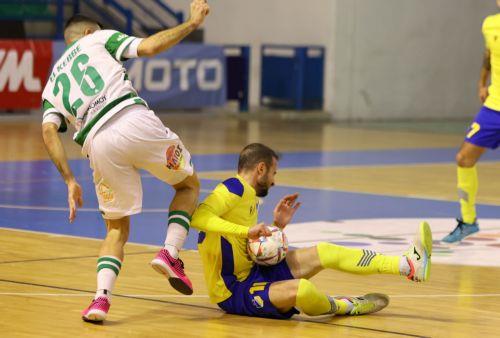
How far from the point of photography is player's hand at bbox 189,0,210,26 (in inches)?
277

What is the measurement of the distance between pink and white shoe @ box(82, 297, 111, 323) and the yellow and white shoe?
70.3 inches

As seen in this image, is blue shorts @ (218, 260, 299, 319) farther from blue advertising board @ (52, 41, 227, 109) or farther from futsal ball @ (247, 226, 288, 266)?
blue advertising board @ (52, 41, 227, 109)

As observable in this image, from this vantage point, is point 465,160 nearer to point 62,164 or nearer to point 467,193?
point 467,193

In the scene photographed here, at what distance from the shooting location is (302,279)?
7137 mm

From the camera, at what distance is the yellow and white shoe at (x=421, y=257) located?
7320mm

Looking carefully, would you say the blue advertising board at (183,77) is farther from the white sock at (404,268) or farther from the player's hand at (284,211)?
the white sock at (404,268)

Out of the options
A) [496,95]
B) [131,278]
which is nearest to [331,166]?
[496,95]

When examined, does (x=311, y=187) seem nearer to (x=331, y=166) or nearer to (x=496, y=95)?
(x=331, y=166)

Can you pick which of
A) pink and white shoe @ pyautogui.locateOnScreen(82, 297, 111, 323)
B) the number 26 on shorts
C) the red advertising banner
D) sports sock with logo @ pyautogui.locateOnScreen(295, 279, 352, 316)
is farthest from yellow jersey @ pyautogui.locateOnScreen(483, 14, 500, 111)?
the red advertising banner

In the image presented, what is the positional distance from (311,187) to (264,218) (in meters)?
2.78

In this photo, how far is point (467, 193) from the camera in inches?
427

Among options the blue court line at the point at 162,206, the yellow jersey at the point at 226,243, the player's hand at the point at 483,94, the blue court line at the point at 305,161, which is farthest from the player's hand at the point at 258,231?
the blue court line at the point at 305,161

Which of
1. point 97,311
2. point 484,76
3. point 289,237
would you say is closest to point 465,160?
point 484,76

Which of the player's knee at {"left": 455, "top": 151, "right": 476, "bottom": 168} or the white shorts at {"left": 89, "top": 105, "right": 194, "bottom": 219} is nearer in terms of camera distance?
the white shorts at {"left": 89, "top": 105, "right": 194, "bottom": 219}
